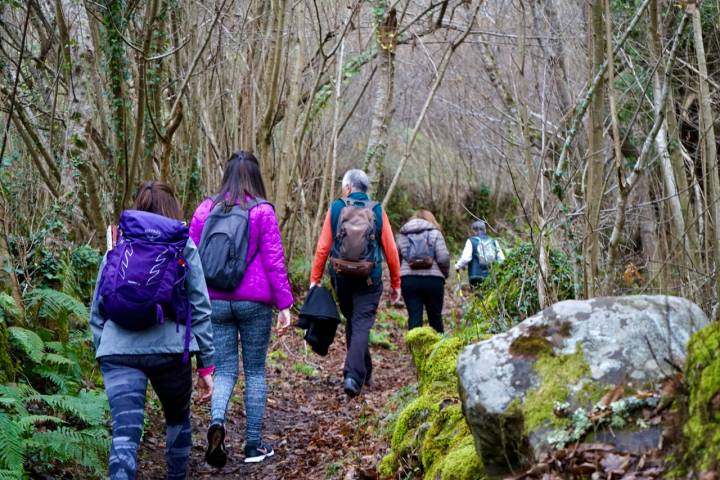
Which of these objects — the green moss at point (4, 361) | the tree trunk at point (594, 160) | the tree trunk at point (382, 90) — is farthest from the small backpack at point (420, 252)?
the green moss at point (4, 361)

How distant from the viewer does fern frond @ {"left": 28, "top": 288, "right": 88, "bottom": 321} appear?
18.4ft

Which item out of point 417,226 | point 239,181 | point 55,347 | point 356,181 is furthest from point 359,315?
point 55,347

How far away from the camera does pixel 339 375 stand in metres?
9.37

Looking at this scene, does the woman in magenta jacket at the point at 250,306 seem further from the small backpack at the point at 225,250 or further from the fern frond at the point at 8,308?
the fern frond at the point at 8,308

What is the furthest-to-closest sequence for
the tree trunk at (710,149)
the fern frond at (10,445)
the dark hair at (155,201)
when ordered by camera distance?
the tree trunk at (710,149)
the dark hair at (155,201)
the fern frond at (10,445)

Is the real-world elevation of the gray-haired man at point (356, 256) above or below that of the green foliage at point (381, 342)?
above

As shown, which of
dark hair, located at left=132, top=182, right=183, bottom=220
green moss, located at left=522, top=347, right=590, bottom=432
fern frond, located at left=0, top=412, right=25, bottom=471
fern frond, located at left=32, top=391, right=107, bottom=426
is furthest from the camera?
fern frond, located at left=32, top=391, right=107, bottom=426

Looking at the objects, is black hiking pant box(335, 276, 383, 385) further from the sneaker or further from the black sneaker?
the black sneaker

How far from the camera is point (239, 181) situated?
18.9ft

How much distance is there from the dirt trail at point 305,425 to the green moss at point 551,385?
1.98 m

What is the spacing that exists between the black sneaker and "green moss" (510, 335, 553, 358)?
9.63 feet

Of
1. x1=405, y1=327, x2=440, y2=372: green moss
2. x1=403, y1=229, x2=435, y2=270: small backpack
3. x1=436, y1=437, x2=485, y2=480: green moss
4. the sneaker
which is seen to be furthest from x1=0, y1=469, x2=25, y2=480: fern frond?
x1=403, y1=229, x2=435, y2=270: small backpack

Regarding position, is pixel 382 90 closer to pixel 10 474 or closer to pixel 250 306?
pixel 250 306

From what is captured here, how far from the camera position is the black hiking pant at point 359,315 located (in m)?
7.49
